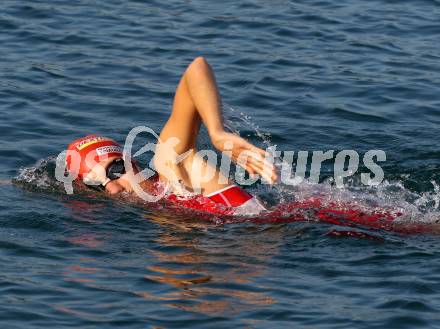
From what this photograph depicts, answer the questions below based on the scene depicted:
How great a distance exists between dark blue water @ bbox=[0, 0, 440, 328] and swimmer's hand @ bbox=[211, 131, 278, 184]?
92cm

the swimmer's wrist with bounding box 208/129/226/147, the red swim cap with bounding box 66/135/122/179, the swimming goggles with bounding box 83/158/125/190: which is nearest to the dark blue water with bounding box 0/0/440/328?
the swimming goggles with bounding box 83/158/125/190

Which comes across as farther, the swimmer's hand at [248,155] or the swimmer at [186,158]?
the swimmer at [186,158]

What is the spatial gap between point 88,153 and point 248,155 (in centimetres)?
291

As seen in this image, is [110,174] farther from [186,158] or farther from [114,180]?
[186,158]

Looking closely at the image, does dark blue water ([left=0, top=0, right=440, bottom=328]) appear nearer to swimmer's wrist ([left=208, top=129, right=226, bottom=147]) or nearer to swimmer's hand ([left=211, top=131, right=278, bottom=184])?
swimmer's hand ([left=211, top=131, right=278, bottom=184])

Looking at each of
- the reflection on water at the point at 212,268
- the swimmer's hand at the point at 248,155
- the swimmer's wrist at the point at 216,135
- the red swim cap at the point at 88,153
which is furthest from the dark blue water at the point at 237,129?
the swimmer's wrist at the point at 216,135

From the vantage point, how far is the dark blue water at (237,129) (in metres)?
7.88

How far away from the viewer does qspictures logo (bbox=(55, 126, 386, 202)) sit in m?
9.74

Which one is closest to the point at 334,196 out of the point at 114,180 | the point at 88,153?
the point at 114,180

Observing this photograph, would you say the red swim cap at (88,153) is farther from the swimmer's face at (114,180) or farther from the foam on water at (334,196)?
the foam on water at (334,196)

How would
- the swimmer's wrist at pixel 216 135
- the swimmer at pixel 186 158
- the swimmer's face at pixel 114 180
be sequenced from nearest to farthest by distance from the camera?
the swimmer's wrist at pixel 216 135, the swimmer at pixel 186 158, the swimmer's face at pixel 114 180

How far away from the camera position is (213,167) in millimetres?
9867

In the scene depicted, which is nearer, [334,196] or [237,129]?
[334,196]

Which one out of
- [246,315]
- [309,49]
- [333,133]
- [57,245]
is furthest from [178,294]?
[309,49]
